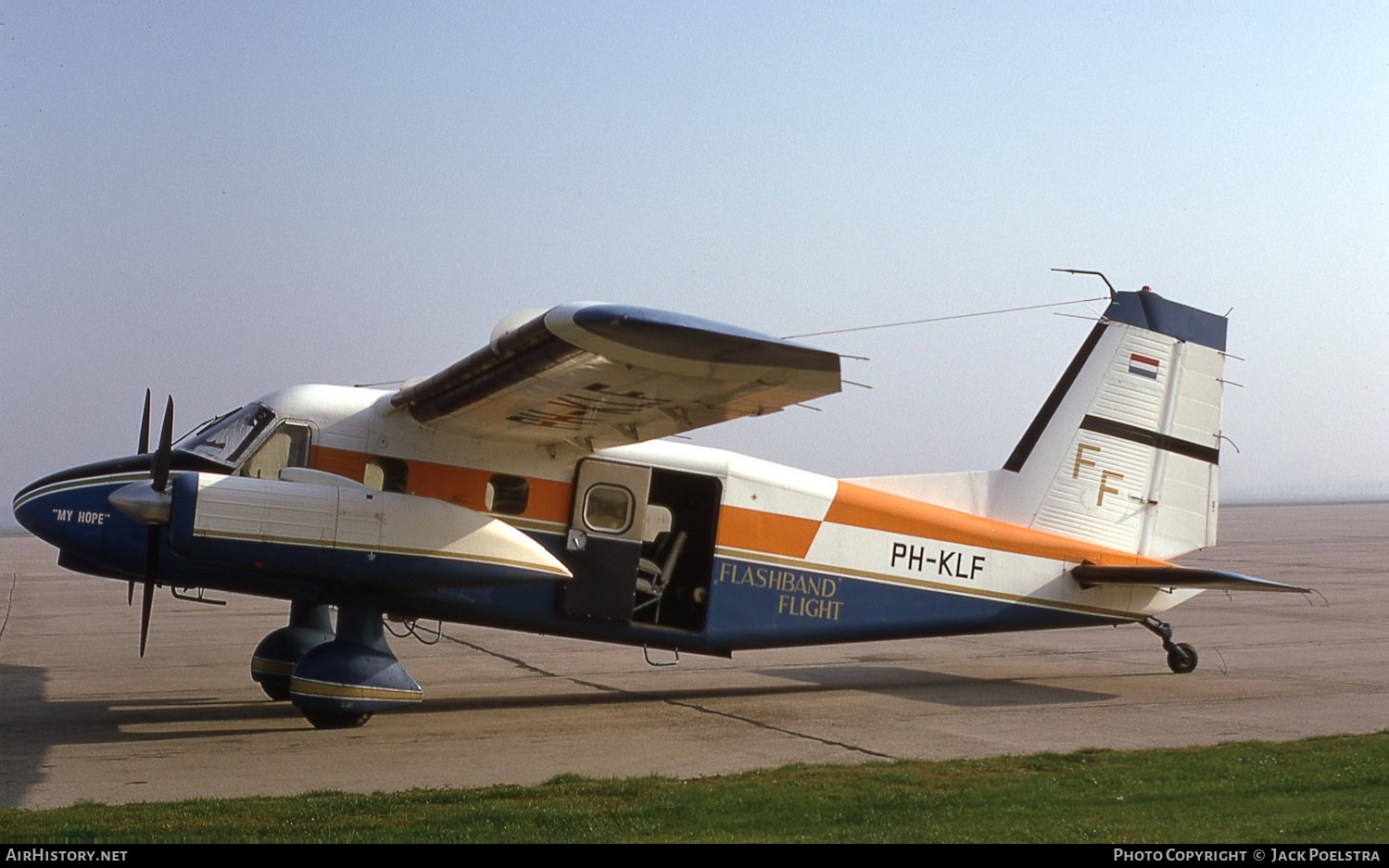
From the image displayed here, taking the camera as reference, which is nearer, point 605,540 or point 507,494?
point 507,494

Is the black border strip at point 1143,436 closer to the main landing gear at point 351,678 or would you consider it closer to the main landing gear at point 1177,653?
the main landing gear at point 1177,653

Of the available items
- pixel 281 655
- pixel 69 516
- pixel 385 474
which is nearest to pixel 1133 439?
pixel 385 474

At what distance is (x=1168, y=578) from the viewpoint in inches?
518

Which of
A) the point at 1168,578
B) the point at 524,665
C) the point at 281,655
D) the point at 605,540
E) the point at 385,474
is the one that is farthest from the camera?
the point at 524,665

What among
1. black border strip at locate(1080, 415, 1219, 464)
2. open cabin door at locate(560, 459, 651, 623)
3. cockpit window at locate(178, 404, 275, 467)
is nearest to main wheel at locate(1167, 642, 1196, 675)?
black border strip at locate(1080, 415, 1219, 464)

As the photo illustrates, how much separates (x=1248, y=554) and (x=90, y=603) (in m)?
31.6

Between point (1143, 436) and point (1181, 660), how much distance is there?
2523mm

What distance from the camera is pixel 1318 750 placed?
9.37 m

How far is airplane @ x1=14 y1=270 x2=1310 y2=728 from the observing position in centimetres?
1000

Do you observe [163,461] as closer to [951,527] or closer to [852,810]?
[852,810]

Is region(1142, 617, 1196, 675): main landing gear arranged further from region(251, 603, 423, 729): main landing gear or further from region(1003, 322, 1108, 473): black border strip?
region(251, 603, 423, 729): main landing gear

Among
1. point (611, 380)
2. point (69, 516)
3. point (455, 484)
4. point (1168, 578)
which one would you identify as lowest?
point (69, 516)

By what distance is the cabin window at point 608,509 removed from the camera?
466 inches

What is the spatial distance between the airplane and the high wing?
0.10ft
